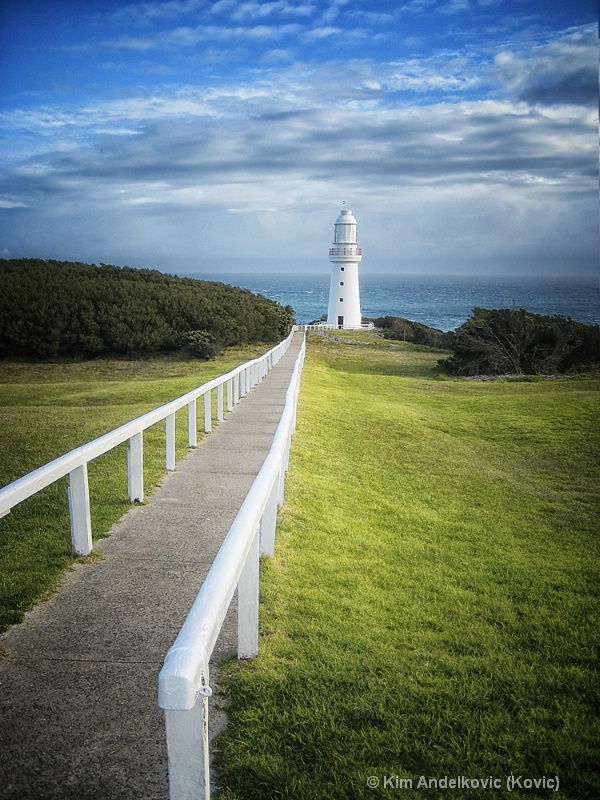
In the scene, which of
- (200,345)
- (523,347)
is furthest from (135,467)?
(523,347)

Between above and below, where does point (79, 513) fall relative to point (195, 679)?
below

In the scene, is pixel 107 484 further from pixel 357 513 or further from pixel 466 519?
pixel 466 519

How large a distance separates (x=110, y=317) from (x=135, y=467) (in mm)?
29316

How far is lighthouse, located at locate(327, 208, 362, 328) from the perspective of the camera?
61656 millimetres

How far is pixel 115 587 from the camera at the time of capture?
4430mm

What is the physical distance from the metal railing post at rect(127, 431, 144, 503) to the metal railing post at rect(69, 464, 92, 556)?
1.34 m

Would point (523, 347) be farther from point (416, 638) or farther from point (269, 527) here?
point (416, 638)

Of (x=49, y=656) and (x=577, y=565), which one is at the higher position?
(x=49, y=656)

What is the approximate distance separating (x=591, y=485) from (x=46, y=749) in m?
10.1

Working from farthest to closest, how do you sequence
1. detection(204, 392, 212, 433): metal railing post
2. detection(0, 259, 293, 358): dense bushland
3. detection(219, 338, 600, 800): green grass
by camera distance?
Answer: detection(0, 259, 293, 358): dense bushland < detection(204, 392, 212, 433): metal railing post < detection(219, 338, 600, 800): green grass

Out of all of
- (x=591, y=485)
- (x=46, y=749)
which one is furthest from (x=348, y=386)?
(x=46, y=749)

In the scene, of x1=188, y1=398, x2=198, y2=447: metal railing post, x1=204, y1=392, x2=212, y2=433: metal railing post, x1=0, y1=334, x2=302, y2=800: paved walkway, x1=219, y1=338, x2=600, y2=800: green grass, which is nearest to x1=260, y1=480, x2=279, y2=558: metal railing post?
x1=219, y1=338, x2=600, y2=800: green grass

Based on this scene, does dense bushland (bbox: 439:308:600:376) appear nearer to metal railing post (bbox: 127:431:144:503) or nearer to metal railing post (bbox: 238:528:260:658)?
metal railing post (bbox: 127:431:144:503)

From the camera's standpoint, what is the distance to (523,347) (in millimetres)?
32438
